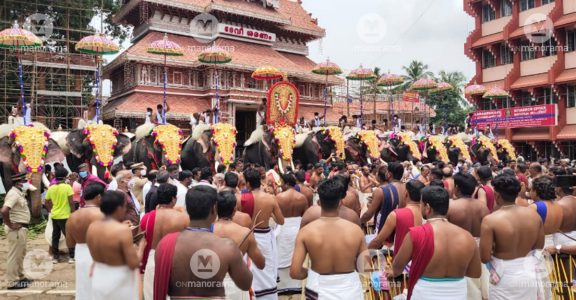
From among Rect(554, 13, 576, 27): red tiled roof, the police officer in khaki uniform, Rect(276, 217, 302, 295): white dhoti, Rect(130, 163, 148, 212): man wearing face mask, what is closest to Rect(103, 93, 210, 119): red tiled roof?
Rect(130, 163, 148, 212): man wearing face mask

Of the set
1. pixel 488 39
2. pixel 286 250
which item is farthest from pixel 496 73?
pixel 286 250

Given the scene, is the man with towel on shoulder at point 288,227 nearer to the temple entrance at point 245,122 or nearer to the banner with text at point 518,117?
the temple entrance at point 245,122

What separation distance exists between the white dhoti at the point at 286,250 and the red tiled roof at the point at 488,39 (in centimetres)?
2416

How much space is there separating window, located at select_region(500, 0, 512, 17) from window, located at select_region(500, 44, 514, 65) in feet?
5.83

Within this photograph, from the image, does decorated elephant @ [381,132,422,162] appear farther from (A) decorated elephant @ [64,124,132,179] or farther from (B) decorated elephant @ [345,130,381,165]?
(A) decorated elephant @ [64,124,132,179]

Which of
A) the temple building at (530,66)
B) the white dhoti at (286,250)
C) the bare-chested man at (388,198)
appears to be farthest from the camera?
the temple building at (530,66)

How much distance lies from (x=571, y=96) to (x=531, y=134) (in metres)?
2.73

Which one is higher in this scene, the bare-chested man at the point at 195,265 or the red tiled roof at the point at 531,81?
the red tiled roof at the point at 531,81

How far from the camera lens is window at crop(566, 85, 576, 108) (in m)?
22.8

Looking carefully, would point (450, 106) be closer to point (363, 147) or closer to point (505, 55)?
point (505, 55)

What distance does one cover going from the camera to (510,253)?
3.91 m

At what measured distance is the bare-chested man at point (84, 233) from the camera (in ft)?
14.3

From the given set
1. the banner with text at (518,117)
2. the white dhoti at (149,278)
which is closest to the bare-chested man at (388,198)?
the white dhoti at (149,278)

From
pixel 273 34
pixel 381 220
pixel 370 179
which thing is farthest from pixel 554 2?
pixel 381 220
